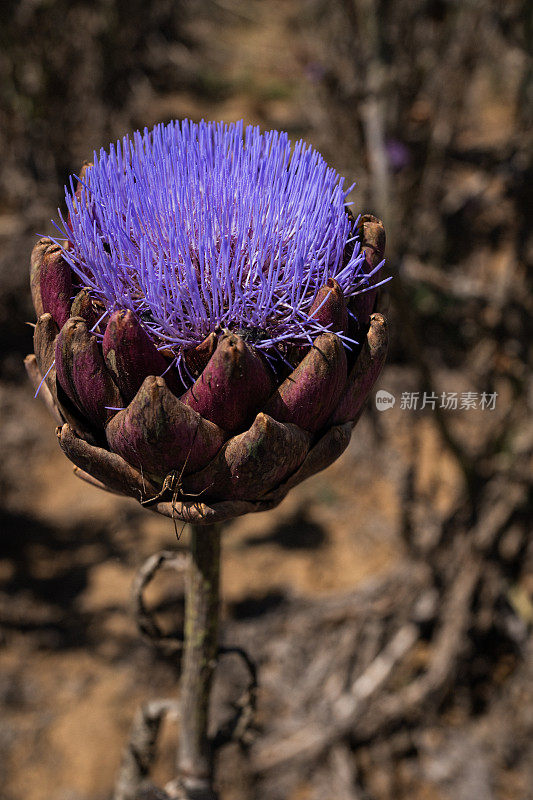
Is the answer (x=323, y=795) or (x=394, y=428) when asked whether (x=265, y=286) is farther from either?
(x=394, y=428)

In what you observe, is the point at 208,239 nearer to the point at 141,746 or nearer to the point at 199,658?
the point at 199,658

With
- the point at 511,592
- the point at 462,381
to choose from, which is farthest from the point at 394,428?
the point at 511,592

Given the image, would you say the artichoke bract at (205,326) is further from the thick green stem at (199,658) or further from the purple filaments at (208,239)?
the thick green stem at (199,658)

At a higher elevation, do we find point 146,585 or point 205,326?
point 205,326

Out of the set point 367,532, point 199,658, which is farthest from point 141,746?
point 367,532

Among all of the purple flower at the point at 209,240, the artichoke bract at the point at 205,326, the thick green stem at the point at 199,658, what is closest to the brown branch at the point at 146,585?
the thick green stem at the point at 199,658

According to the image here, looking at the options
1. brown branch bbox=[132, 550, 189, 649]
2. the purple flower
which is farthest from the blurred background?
the purple flower

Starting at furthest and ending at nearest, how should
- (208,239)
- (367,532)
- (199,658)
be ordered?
1. (367,532)
2. (199,658)
3. (208,239)
